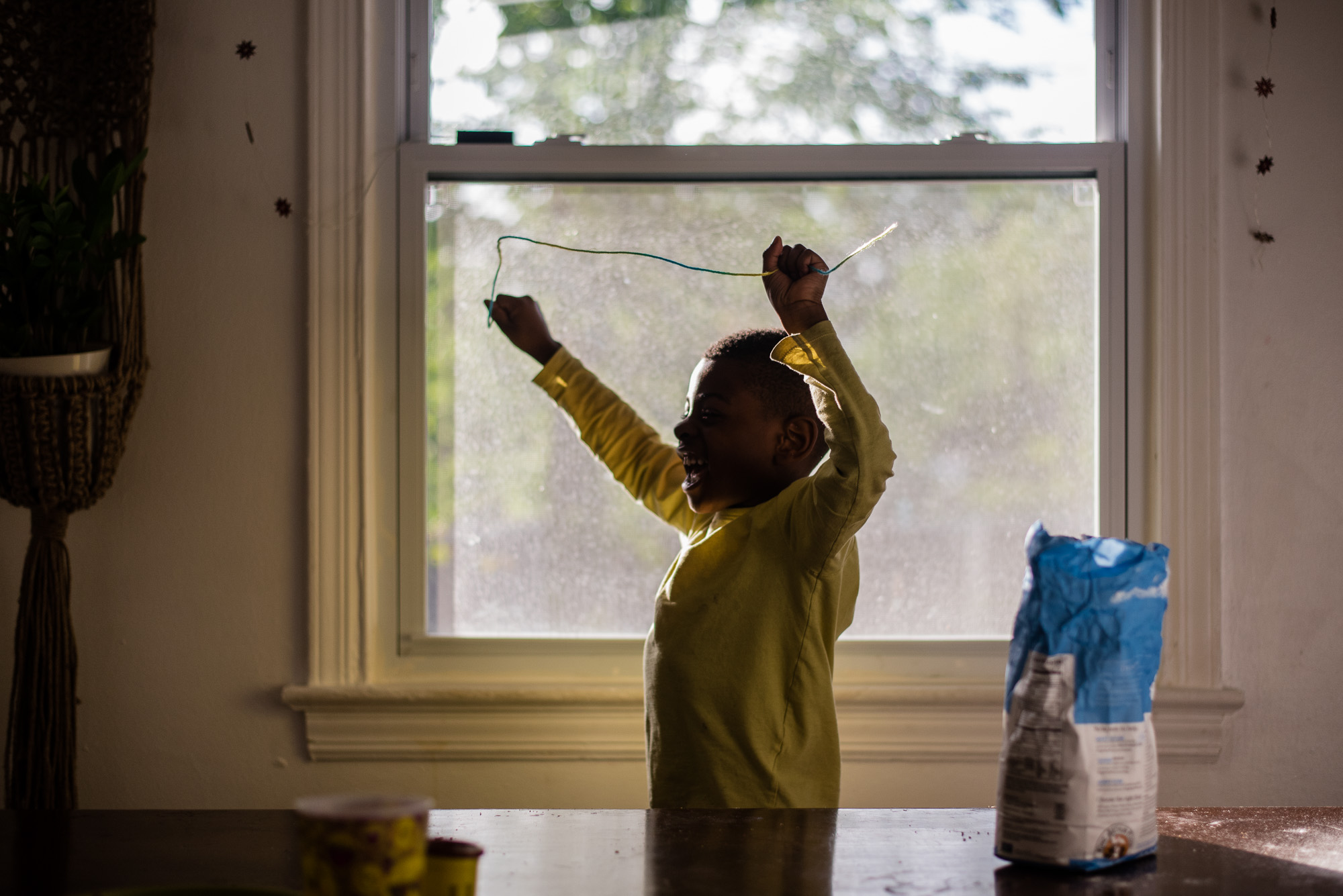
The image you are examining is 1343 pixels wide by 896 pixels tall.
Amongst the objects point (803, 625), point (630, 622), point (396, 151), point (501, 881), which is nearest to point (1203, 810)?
point (803, 625)

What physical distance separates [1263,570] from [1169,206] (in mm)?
602

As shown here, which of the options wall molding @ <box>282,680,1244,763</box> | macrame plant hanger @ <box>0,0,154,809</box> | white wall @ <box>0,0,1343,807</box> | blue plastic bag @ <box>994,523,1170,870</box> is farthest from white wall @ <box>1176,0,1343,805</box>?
macrame plant hanger @ <box>0,0,154,809</box>

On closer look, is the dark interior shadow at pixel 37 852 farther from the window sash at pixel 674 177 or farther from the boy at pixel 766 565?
the window sash at pixel 674 177

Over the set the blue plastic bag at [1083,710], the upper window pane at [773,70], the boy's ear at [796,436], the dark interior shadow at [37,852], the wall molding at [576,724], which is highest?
the upper window pane at [773,70]

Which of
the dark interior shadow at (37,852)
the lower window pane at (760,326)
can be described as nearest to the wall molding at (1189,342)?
the lower window pane at (760,326)

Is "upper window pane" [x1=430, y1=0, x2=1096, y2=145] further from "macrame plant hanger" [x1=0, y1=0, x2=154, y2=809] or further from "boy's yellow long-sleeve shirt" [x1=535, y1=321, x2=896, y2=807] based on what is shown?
"boy's yellow long-sleeve shirt" [x1=535, y1=321, x2=896, y2=807]

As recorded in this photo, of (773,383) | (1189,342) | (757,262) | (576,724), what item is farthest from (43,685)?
(1189,342)

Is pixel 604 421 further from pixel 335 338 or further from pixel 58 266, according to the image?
pixel 58 266

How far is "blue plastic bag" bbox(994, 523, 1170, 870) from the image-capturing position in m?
0.80

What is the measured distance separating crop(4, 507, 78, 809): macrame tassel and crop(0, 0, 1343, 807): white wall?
0.40 ft

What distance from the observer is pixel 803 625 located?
1292 mm

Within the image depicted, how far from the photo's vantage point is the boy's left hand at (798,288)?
1.17 meters

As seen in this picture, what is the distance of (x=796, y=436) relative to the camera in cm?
139

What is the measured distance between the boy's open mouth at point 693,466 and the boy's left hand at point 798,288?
0.27 m
